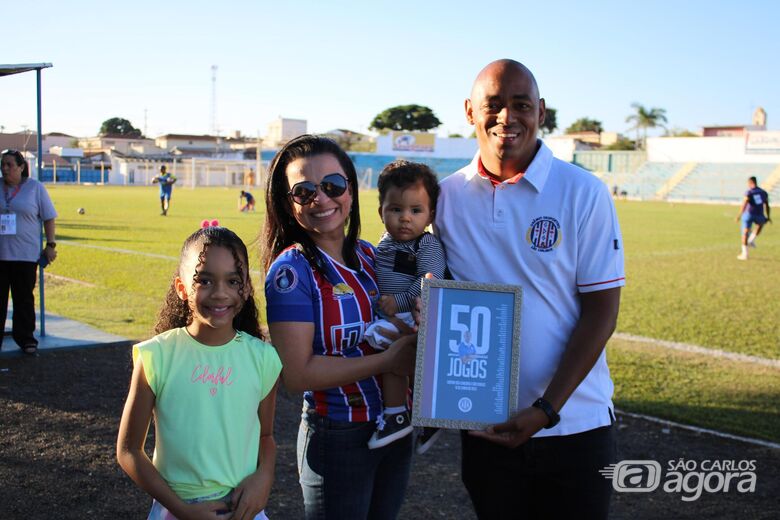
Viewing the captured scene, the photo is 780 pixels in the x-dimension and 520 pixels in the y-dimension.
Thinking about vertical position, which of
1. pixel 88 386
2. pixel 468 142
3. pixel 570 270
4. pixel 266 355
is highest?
pixel 468 142

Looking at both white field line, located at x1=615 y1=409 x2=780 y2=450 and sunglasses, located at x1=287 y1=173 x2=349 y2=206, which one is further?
white field line, located at x1=615 y1=409 x2=780 y2=450

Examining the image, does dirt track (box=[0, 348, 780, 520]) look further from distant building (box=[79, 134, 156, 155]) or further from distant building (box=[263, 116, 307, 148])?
distant building (box=[263, 116, 307, 148])

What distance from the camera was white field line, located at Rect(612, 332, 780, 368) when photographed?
27.9 ft

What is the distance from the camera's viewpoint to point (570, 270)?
2.70m

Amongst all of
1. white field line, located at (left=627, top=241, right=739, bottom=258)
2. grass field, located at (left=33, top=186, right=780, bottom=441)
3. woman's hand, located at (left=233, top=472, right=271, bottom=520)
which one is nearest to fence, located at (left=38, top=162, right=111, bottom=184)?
grass field, located at (left=33, top=186, right=780, bottom=441)

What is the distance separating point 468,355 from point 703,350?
7410 millimetres

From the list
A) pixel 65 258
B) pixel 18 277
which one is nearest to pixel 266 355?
pixel 18 277

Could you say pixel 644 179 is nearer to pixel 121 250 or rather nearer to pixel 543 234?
pixel 121 250

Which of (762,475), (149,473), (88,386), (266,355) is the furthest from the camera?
(88,386)

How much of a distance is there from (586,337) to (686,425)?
167 inches

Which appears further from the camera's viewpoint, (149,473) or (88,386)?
(88,386)

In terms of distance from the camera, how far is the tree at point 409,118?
120m

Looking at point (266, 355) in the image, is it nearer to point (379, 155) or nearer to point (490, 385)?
point (490, 385)

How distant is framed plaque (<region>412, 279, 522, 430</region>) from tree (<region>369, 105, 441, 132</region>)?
119542 mm
